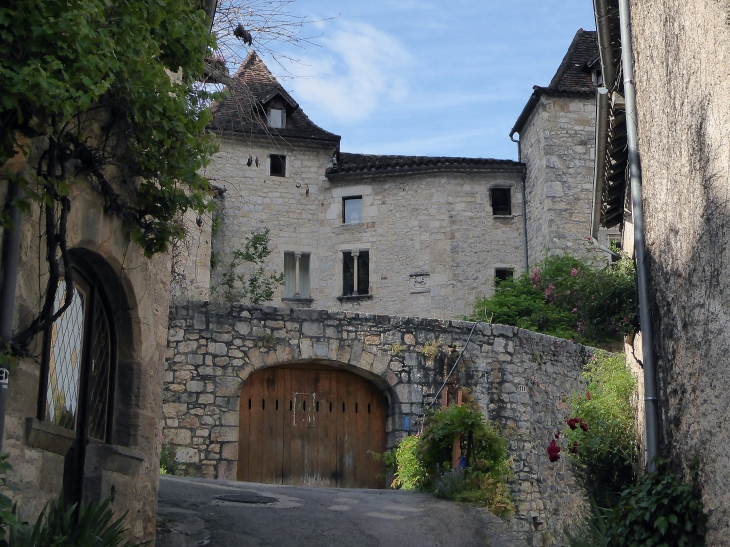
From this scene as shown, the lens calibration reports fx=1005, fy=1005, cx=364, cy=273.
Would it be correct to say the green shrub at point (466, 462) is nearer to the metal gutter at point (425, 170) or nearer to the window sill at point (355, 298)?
the window sill at point (355, 298)

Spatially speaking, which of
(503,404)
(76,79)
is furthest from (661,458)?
(503,404)

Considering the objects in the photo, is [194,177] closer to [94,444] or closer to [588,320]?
[94,444]

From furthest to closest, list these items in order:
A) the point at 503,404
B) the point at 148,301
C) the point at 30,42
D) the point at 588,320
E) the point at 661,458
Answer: the point at 503,404
the point at 588,320
the point at 661,458
the point at 148,301
the point at 30,42

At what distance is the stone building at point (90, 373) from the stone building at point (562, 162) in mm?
16224

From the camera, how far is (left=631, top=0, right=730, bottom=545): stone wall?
6.49 meters

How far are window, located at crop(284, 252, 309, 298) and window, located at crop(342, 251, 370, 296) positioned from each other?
96 cm

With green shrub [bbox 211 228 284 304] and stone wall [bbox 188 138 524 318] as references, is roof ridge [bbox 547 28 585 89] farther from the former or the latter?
green shrub [bbox 211 228 284 304]

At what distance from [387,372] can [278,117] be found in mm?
12481

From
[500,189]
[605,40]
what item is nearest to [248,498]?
[605,40]

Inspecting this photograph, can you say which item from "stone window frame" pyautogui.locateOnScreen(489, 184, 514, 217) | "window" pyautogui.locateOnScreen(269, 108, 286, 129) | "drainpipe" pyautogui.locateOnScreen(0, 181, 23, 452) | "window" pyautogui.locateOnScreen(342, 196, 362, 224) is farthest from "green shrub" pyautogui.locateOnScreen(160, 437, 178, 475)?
"stone window frame" pyautogui.locateOnScreen(489, 184, 514, 217)

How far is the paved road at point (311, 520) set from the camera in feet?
24.7

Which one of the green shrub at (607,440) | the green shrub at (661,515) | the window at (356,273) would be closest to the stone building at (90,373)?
the green shrub at (661,515)

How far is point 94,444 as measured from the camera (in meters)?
5.95

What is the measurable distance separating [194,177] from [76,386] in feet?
4.62
